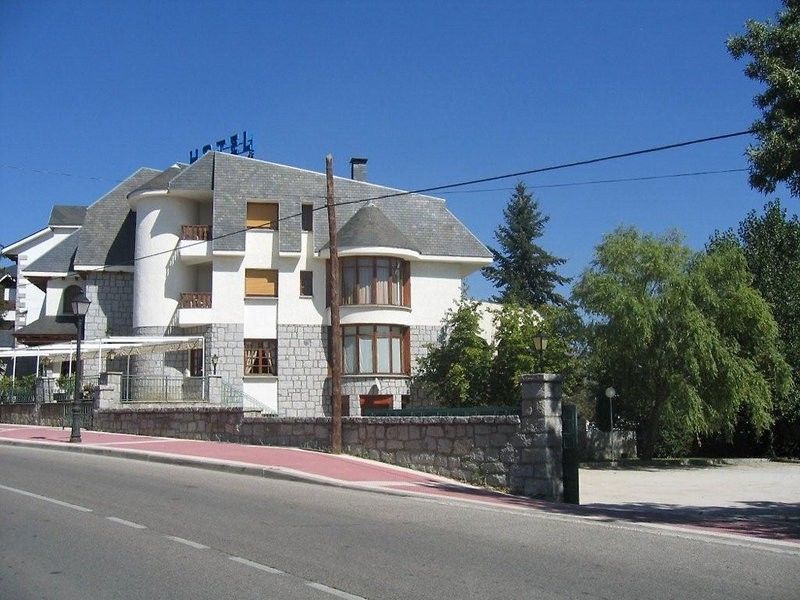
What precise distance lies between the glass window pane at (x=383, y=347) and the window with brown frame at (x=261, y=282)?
4855 mm

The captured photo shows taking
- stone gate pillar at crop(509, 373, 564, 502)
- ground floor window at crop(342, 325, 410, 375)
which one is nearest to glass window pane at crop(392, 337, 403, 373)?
ground floor window at crop(342, 325, 410, 375)

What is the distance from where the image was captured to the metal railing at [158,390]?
31375mm

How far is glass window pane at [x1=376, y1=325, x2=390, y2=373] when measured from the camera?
37341mm

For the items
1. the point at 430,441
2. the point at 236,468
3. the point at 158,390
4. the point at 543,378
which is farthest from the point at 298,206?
the point at 543,378

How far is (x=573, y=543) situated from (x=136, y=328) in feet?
102

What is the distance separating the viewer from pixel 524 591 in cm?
752

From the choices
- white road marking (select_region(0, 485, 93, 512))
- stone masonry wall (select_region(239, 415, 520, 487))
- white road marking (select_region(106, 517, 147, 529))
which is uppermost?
stone masonry wall (select_region(239, 415, 520, 487))

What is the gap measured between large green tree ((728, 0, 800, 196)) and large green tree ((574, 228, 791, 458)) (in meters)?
17.4

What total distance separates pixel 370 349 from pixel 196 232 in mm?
9110

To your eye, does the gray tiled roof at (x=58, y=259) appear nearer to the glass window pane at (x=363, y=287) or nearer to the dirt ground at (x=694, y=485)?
the glass window pane at (x=363, y=287)

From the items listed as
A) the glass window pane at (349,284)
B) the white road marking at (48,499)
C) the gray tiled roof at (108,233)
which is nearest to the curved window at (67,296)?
the gray tiled roof at (108,233)

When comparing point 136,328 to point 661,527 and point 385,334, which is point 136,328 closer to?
point 385,334

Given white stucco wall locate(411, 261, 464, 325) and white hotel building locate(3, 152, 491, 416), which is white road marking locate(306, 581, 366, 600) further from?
white stucco wall locate(411, 261, 464, 325)

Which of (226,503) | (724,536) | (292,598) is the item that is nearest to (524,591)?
(292,598)
